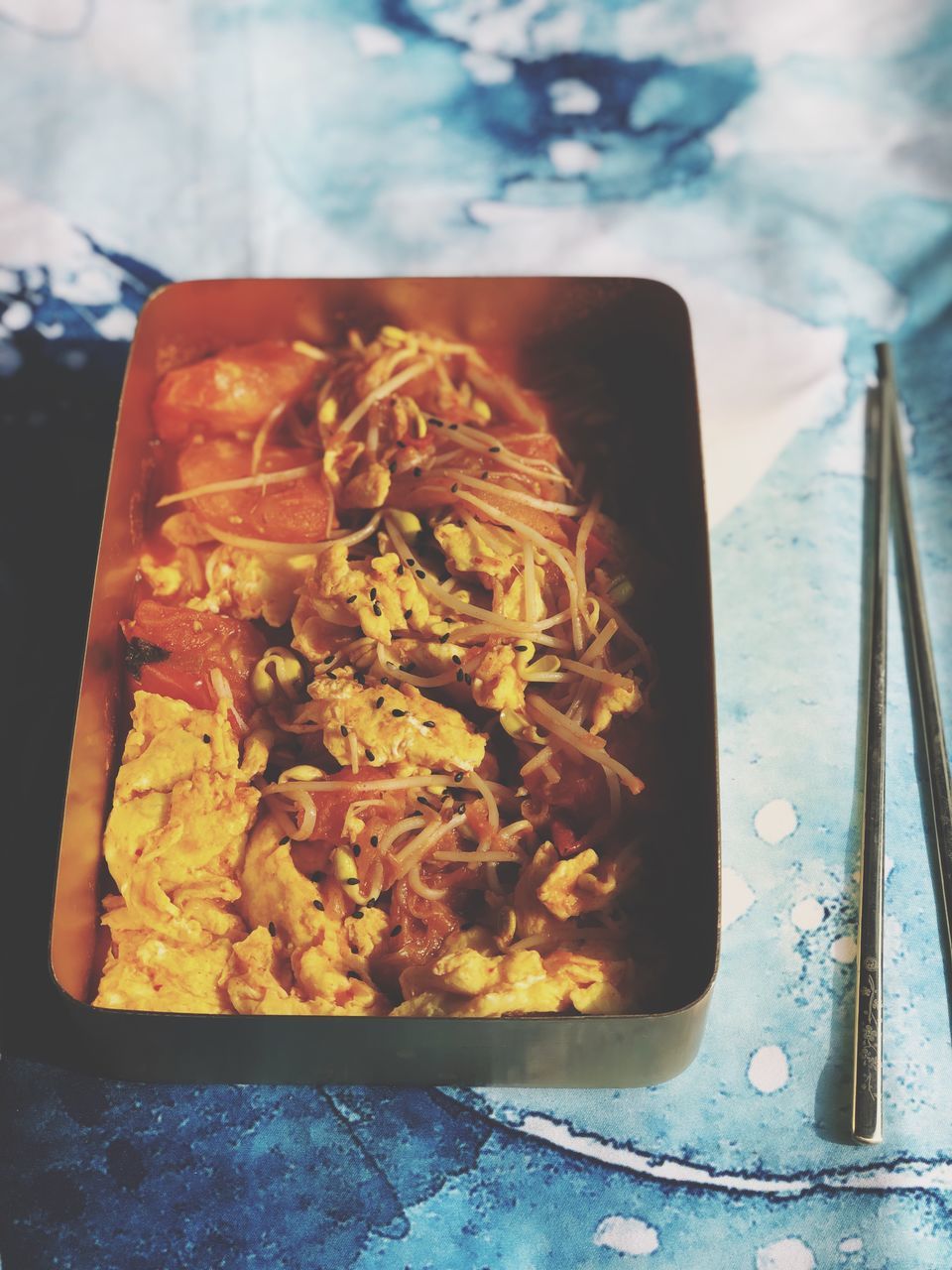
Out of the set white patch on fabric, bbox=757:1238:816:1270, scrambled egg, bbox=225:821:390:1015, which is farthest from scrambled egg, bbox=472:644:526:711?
white patch on fabric, bbox=757:1238:816:1270

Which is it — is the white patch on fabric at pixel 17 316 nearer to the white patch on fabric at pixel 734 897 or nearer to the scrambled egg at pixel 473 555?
the scrambled egg at pixel 473 555

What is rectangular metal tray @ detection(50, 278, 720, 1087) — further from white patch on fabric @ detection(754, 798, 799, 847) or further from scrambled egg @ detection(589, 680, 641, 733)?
white patch on fabric @ detection(754, 798, 799, 847)

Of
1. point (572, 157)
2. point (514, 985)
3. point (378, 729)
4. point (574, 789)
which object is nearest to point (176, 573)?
point (378, 729)

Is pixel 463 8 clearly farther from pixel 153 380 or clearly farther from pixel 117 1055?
pixel 117 1055

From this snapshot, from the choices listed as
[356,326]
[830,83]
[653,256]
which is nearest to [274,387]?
[356,326]

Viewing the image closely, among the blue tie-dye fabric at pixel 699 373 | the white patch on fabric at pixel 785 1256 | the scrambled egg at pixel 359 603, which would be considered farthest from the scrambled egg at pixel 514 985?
the scrambled egg at pixel 359 603

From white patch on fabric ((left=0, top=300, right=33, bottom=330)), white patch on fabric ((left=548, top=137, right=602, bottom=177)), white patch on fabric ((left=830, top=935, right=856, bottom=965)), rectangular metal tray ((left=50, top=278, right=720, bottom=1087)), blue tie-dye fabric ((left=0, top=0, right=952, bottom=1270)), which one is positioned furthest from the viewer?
white patch on fabric ((left=548, top=137, right=602, bottom=177))
